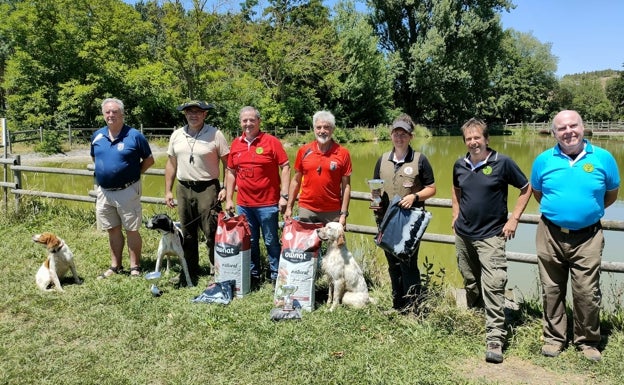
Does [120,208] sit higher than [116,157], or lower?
lower

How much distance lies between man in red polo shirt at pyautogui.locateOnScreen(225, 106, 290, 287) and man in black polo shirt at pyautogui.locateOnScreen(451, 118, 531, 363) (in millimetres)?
1762

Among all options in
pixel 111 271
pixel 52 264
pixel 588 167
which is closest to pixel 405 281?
pixel 588 167

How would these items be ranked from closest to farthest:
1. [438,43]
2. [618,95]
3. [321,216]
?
[321,216], [438,43], [618,95]

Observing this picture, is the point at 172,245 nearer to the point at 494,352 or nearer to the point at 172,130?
the point at 494,352

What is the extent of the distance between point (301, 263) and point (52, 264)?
2.66m

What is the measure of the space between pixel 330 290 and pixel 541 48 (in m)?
59.6

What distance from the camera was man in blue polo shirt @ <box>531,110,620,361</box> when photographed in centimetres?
301

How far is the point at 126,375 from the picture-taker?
311cm

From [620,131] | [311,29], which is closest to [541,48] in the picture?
[620,131]

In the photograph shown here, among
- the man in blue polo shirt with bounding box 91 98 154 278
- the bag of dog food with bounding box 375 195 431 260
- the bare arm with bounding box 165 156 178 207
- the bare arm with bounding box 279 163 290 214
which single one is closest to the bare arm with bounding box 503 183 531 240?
the bag of dog food with bounding box 375 195 431 260

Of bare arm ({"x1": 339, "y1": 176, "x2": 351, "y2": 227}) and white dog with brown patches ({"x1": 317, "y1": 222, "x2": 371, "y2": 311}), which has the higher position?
bare arm ({"x1": 339, "y1": 176, "x2": 351, "y2": 227})

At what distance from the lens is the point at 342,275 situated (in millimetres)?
4055

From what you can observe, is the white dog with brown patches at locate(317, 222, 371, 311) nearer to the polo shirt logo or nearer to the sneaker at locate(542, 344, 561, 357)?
the sneaker at locate(542, 344, 561, 357)

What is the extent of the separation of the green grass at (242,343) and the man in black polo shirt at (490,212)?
0.28 m
